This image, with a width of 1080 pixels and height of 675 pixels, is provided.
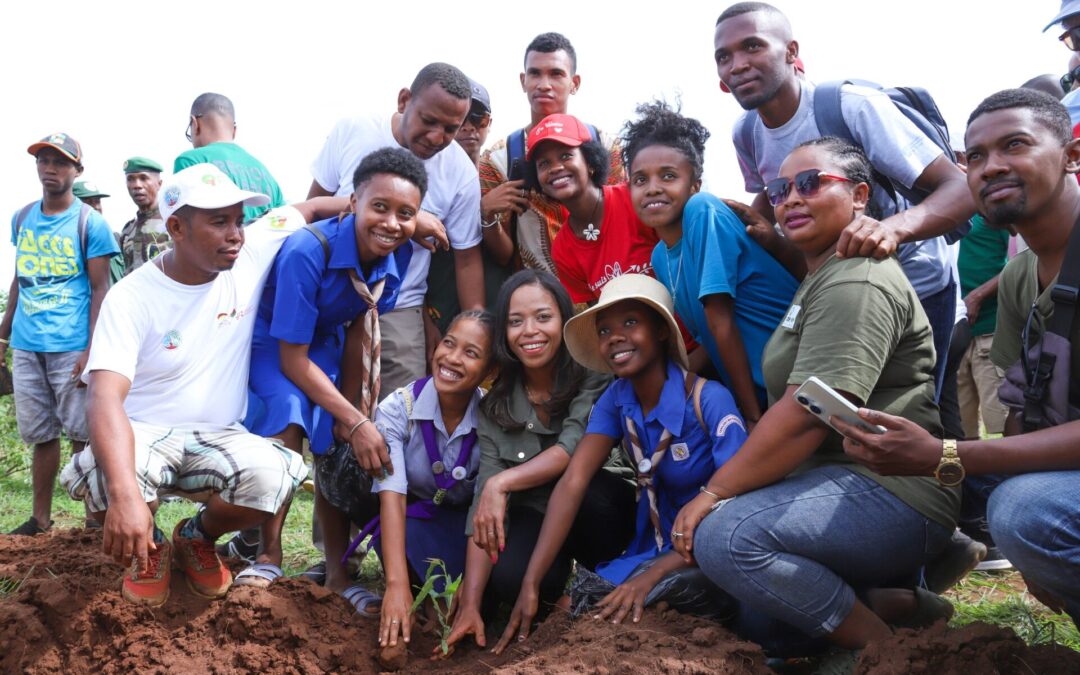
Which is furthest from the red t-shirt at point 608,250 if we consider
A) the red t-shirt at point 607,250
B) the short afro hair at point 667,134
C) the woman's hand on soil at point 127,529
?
the woman's hand on soil at point 127,529

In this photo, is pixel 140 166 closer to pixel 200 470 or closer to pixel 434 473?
pixel 200 470

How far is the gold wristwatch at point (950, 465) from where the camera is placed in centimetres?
265

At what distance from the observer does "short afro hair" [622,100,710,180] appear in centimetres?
395

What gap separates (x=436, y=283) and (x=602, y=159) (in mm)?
1129

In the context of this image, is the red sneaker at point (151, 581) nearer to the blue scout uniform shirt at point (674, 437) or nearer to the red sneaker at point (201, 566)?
the red sneaker at point (201, 566)

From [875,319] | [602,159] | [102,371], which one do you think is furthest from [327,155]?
[875,319]

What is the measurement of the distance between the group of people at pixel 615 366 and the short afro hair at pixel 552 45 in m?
0.77

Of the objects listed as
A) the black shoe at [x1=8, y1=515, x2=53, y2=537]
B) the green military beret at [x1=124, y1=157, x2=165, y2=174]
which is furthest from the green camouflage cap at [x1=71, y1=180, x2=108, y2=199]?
the black shoe at [x1=8, y1=515, x2=53, y2=537]

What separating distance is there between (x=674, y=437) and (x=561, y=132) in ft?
5.74

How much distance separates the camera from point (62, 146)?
246 inches

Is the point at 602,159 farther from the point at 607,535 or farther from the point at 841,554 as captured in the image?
the point at 841,554

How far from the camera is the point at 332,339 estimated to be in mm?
4289

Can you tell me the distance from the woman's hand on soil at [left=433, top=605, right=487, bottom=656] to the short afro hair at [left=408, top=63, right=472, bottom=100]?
2.58 metres

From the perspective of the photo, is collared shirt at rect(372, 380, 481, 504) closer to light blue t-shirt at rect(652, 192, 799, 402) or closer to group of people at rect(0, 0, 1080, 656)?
group of people at rect(0, 0, 1080, 656)
